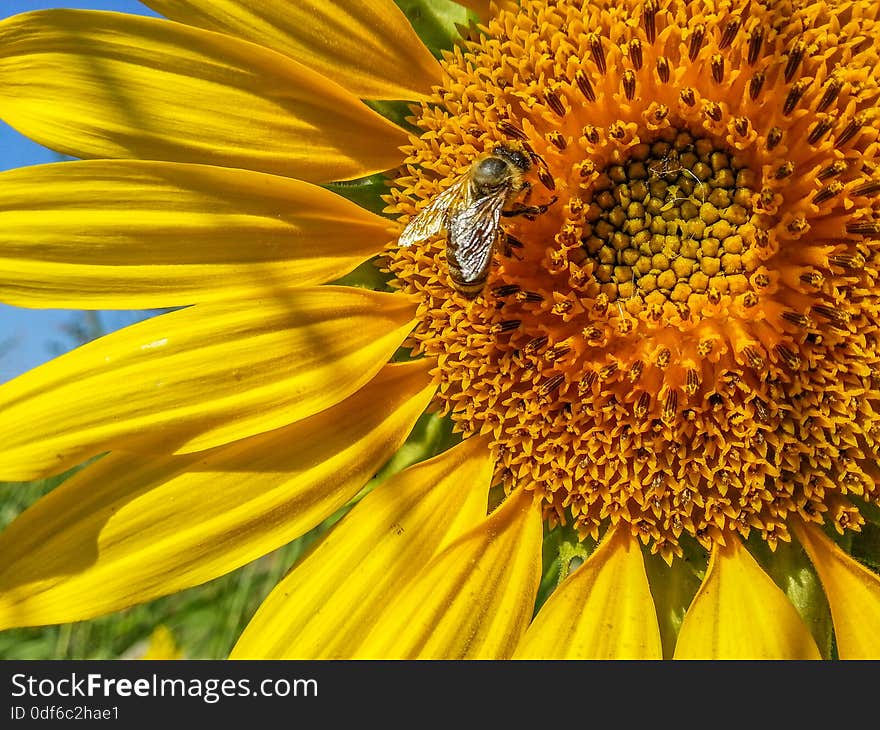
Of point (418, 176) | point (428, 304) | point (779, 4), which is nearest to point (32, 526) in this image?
point (428, 304)

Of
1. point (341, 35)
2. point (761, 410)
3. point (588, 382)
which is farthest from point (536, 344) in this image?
point (341, 35)

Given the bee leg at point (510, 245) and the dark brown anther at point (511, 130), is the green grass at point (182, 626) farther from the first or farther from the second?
the dark brown anther at point (511, 130)

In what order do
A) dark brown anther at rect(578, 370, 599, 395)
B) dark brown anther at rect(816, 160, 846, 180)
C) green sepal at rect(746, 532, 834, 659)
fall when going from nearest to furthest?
dark brown anther at rect(816, 160, 846, 180), dark brown anther at rect(578, 370, 599, 395), green sepal at rect(746, 532, 834, 659)

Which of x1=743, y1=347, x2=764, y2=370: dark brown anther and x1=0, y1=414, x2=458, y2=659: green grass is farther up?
x1=0, y1=414, x2=458, y2=659: green grass

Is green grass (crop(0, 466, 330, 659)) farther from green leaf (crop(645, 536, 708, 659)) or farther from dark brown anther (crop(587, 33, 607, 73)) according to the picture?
dark brown anther (crop(587, 33, 607, 73))

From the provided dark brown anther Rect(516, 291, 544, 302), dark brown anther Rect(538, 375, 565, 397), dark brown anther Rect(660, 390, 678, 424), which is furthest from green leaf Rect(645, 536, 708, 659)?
dark brown anther Rect(516, 291, 544, 302)

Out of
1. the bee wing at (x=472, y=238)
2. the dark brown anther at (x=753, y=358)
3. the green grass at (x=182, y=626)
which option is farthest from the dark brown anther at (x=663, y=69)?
the green grass at (x=182, y=626)
